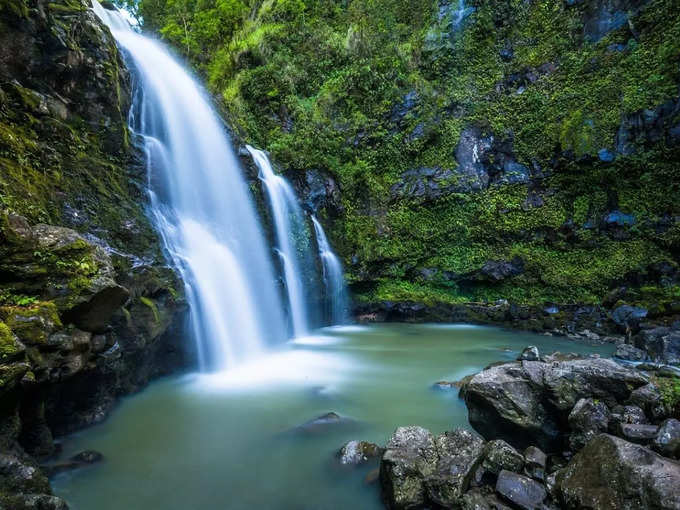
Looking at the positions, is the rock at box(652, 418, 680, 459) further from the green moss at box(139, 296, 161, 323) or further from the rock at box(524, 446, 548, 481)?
the green moss at box(139, 296, 161, 323)

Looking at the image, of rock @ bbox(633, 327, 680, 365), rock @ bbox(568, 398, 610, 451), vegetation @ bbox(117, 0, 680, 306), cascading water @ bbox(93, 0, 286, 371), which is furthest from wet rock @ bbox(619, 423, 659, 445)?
vegetation @ bbox(117, 0, 680, 306)

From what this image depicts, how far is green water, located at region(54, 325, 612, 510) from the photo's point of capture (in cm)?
339

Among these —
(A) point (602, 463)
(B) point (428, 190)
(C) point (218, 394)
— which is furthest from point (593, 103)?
(C) point (218, 394)

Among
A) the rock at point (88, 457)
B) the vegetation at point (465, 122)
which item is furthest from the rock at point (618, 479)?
the vegetation at point (465, 122)

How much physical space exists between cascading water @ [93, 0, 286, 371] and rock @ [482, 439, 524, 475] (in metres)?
5.46

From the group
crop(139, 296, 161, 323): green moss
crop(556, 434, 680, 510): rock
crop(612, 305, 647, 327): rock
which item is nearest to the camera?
crop(556, 434, 680, 510): rock

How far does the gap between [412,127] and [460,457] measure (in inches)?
558

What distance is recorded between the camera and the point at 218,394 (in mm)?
5910

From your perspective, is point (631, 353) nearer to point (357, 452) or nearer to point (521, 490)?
point (521, 490)

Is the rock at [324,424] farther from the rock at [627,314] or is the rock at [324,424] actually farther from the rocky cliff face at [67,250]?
the rock at [627,314]

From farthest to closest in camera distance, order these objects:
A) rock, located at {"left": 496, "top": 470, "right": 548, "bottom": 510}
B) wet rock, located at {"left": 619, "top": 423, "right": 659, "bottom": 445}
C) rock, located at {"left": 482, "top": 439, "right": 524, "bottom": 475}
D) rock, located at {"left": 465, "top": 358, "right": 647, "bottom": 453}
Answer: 1. rock, located at {"left": 465, "top": 358, "right": 647, "bottom": 453}
2. rock, located at {"left": 482, "top": 439, "right": 524, "bottom": 475}
3. wet rock, located at {"left": 619, "top": 423, "right": 659, "bottom": 445}
4. rock, located at {"left": 496, "top": 470, "right": 548, "bottom": 510}

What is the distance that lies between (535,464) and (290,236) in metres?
9.60

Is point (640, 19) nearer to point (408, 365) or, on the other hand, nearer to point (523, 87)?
point (523, 87)

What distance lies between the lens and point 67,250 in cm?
384
